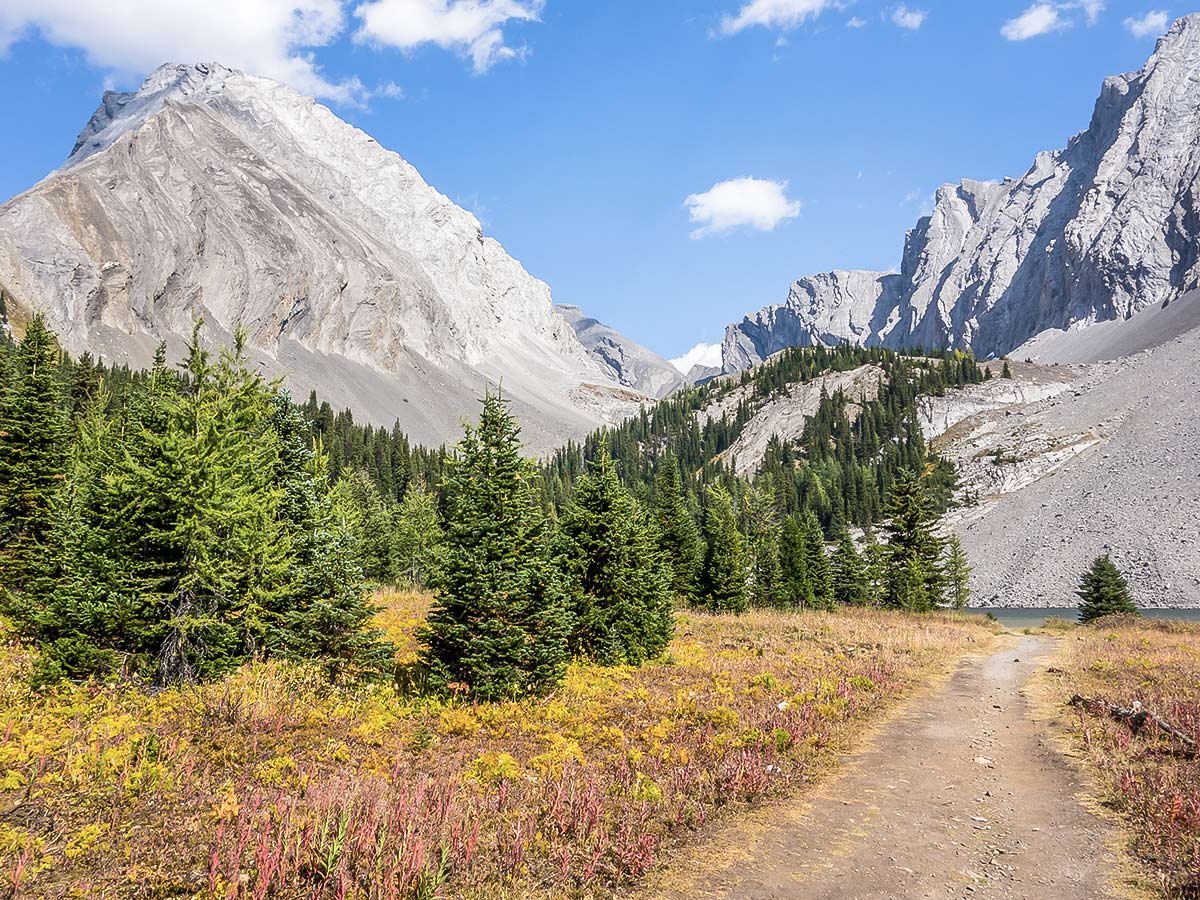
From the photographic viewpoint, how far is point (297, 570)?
1542 centimetres

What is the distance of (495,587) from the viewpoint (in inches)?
598

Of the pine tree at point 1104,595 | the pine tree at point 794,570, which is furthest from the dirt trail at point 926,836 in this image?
the pine tree at point 1104,595

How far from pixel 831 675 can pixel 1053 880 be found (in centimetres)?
1137

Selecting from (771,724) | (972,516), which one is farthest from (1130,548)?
(771,724)

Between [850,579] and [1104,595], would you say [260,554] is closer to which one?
[850,579]

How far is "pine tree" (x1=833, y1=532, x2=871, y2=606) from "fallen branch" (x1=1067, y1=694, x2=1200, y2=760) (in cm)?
4689

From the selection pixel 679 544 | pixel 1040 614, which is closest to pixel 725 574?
pixel 679 544

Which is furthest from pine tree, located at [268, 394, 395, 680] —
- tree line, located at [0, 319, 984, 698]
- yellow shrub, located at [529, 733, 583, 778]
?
yellow shrub, located at [529, 733, 583, 778]

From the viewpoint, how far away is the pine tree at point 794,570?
177ft

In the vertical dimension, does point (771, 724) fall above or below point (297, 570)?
below

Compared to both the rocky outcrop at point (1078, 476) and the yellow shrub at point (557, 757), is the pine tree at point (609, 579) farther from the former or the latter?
the rocky outcrop at point (1078, 476)

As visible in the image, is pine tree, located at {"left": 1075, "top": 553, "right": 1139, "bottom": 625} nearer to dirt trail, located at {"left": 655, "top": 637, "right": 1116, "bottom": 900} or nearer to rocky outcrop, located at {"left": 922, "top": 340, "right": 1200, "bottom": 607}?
rocky outcrop, located at {"left": 922, "top": 340, "right": 1200, "bottom": 607}

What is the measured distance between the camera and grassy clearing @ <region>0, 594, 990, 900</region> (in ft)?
22.8

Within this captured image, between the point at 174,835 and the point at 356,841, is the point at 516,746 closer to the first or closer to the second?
the point at 356,841
